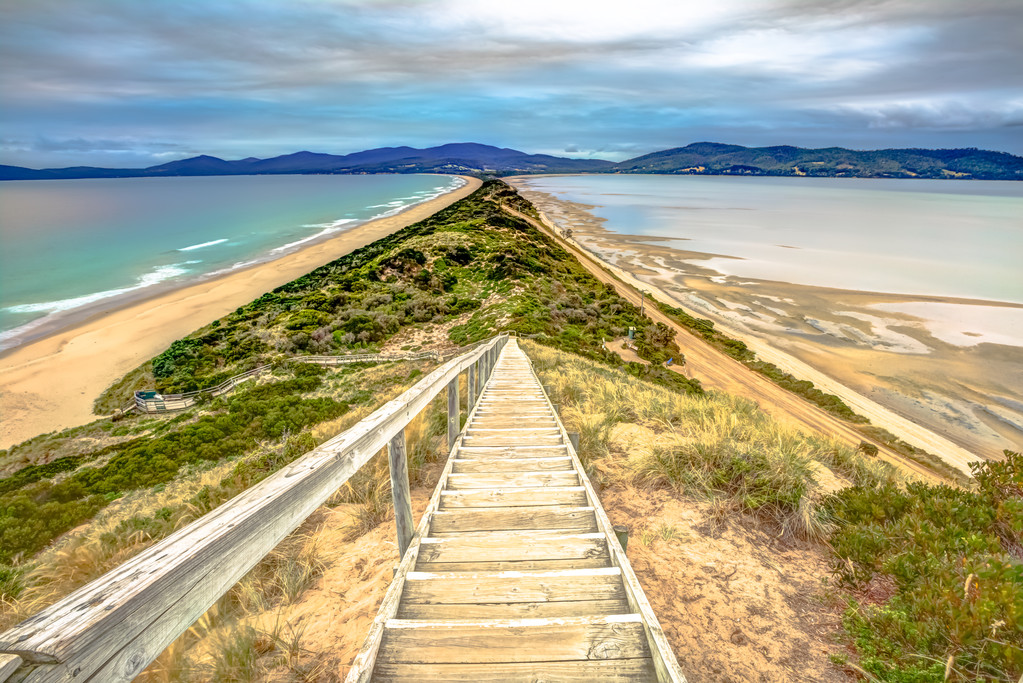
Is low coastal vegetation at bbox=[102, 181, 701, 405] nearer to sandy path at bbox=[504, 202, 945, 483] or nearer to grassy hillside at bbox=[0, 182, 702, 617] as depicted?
grassy hillside at bbox=[0, 182, 702, 617]

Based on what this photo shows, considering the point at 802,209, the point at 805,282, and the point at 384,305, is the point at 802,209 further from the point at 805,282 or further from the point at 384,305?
the point at 384,305

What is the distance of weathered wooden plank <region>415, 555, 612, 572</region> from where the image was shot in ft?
8.98

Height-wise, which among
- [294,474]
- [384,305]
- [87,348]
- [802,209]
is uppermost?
[802,209]

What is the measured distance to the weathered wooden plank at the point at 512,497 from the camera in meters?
3.55

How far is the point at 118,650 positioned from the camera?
3.21 ft

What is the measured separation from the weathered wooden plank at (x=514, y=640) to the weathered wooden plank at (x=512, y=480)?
170 centimetres

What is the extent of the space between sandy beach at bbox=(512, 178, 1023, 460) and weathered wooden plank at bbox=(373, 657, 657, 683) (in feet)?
66.3

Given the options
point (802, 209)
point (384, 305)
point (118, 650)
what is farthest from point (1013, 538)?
point (802, 209)

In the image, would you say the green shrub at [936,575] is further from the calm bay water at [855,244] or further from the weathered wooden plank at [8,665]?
the calm bay water at [855,244]

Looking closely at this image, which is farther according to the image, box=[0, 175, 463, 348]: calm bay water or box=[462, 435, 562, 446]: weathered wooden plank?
box=[0, 175, 463, 348]: calm bay water

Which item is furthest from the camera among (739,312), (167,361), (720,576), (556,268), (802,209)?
(802,209)

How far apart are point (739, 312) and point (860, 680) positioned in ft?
105

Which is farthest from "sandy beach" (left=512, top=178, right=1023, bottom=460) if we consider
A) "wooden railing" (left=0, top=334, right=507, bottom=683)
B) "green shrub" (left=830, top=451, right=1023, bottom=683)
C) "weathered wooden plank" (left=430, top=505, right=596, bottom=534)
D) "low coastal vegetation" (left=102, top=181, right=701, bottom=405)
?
"wooden railing" (left=0, top=334, right=507, bottom=683)

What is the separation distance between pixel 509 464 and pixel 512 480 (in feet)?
1.23
